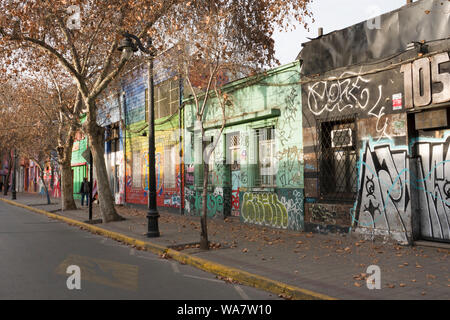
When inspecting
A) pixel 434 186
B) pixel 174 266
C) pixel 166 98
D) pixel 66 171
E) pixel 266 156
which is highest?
pixel 166 98

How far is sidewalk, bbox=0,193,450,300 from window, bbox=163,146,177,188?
630cm

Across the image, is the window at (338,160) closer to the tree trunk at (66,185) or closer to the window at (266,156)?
the window at (266,156)

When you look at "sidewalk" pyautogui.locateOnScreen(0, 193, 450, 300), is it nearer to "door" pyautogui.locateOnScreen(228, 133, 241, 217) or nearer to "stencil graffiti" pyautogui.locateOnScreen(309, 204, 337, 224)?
"stencil graffiti" pyautogui.locateOnScreen(309, 204, 337, 224)

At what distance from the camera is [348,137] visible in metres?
10.1

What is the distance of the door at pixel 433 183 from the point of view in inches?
320

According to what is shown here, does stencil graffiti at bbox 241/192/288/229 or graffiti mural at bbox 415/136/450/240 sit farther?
stencil graffiti at bbox 241/192/288/229

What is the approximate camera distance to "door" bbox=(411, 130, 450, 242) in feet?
26.6

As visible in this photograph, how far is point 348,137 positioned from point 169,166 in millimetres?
10158

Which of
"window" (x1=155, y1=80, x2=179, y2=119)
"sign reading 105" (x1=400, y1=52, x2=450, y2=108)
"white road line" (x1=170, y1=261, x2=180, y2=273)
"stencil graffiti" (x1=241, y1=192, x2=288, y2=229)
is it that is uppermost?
"window" (x1=155, y1=80, x2=179, y2=119)

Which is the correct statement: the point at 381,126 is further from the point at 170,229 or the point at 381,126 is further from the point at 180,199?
the point at 180,199

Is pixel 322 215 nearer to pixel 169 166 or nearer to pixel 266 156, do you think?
pixel 266 156

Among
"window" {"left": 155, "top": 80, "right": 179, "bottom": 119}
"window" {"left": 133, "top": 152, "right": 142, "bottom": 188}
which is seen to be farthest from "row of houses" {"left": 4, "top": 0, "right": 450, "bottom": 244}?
"window" {"left": 133, "top": 152, "right": 142, "bottom": 188}

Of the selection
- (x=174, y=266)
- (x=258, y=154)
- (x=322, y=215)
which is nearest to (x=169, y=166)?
(x=258, y=154)

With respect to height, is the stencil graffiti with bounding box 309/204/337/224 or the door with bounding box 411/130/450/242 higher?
the door with bounding box 411/130/450/242
